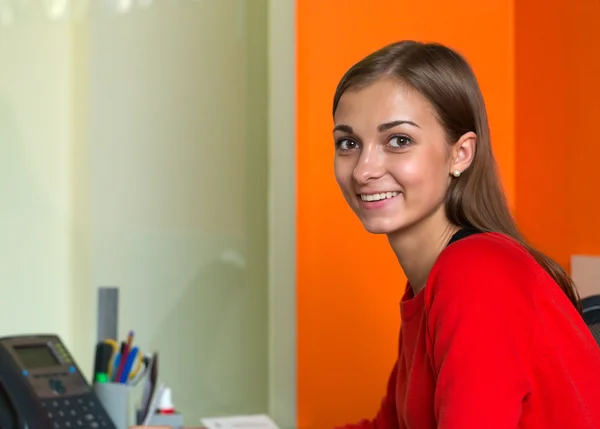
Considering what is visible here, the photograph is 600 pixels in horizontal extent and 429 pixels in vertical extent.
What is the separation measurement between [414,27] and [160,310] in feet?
2.81

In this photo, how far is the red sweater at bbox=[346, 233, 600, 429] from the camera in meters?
0.86

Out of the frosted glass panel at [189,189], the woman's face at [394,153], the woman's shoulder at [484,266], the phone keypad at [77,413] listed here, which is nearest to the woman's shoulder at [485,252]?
the woman's shoulder at [484,266]

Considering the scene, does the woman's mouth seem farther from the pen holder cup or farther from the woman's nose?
the pen holder cup

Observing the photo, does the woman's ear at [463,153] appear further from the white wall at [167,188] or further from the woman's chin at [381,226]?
the white wall at [167,188]

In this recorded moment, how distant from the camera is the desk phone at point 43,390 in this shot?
1143 mm

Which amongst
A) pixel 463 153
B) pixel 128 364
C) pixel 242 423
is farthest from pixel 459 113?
pixel 242 423

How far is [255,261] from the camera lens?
185 centimetres

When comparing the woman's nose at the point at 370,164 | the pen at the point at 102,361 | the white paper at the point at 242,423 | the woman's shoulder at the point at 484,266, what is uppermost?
the woman's nose at the point at 370,164

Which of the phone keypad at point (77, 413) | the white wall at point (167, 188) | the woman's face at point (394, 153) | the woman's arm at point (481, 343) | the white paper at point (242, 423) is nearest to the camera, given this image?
the woman's arm at point (481, 343)

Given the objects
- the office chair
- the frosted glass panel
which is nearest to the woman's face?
the office chair

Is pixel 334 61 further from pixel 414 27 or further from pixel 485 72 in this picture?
pixel 485 72

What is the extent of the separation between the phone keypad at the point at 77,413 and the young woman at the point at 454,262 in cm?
46

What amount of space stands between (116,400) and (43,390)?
134 millimetres

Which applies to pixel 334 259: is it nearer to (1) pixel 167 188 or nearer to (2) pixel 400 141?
(1) pixel 167 188
